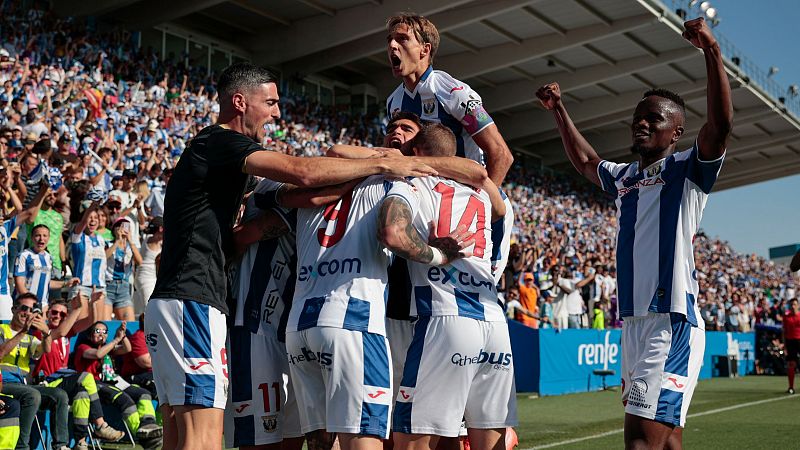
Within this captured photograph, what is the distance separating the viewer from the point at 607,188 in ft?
17.5

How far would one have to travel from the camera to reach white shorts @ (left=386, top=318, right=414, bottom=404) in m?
4.64

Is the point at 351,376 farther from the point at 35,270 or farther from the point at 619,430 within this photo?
the point at 35,270

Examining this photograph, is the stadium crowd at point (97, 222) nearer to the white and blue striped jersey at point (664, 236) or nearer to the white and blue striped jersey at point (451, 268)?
the white and blue striped jersey at point (451, 268)

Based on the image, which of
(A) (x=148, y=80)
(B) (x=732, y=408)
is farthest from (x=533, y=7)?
(B) (x=732, y=408)

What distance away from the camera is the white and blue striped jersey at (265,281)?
15.0 feet

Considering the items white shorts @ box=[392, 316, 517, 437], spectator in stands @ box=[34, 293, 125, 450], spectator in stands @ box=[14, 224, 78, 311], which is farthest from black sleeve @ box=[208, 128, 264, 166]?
spectator in stands @ box=[14, 224, 78, 311]

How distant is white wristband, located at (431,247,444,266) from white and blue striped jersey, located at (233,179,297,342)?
2.57 ft

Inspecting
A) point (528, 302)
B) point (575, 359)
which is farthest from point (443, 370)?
point (528, 302)

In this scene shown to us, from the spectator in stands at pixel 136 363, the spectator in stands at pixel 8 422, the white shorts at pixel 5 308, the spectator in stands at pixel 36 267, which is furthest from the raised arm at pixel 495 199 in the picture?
the spectator in stands at pixel 36 267

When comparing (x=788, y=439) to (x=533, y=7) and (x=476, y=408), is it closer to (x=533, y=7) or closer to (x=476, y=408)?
(x=476, y=408)

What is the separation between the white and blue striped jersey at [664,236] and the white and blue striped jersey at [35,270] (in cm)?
780

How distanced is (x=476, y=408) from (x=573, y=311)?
54.6ft

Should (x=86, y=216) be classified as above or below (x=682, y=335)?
above

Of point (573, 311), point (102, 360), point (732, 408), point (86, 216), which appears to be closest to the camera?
point (102, 360)
